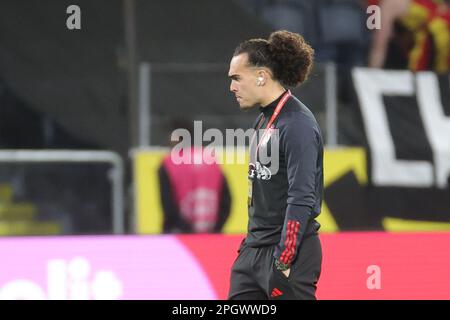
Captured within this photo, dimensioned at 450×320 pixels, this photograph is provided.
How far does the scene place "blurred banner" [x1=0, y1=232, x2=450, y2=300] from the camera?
686cm

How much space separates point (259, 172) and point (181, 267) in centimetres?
280

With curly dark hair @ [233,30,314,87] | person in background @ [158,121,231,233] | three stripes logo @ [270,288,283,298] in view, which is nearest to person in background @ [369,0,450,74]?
person in background @ [158,121,231,233]

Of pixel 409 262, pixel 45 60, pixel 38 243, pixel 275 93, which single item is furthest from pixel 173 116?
pixel 275 93

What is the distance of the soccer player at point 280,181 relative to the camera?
4.16 meters

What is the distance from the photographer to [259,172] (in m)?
4.32

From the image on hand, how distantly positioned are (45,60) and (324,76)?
212 centimetres

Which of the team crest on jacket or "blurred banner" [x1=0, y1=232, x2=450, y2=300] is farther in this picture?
"blurred banner" [x1=0, y1=232, x2=450, y2=300]

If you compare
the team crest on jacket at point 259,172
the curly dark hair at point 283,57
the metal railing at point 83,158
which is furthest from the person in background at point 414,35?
the team crest on jacket at point 259,172

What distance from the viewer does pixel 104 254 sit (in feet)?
22.9

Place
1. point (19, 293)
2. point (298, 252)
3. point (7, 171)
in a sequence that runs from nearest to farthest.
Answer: point (298, 252), point (19, 293), point (7, 171)

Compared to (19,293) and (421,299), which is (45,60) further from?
(421,299)

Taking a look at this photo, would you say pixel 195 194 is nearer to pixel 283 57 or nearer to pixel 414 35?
pixel 414 35

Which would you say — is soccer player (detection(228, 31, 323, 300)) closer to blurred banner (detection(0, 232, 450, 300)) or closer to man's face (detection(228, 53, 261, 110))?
man's face (detection(228, 53, 261, 110))

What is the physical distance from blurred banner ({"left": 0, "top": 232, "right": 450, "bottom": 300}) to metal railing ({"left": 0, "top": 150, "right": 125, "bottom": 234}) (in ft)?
2.53
